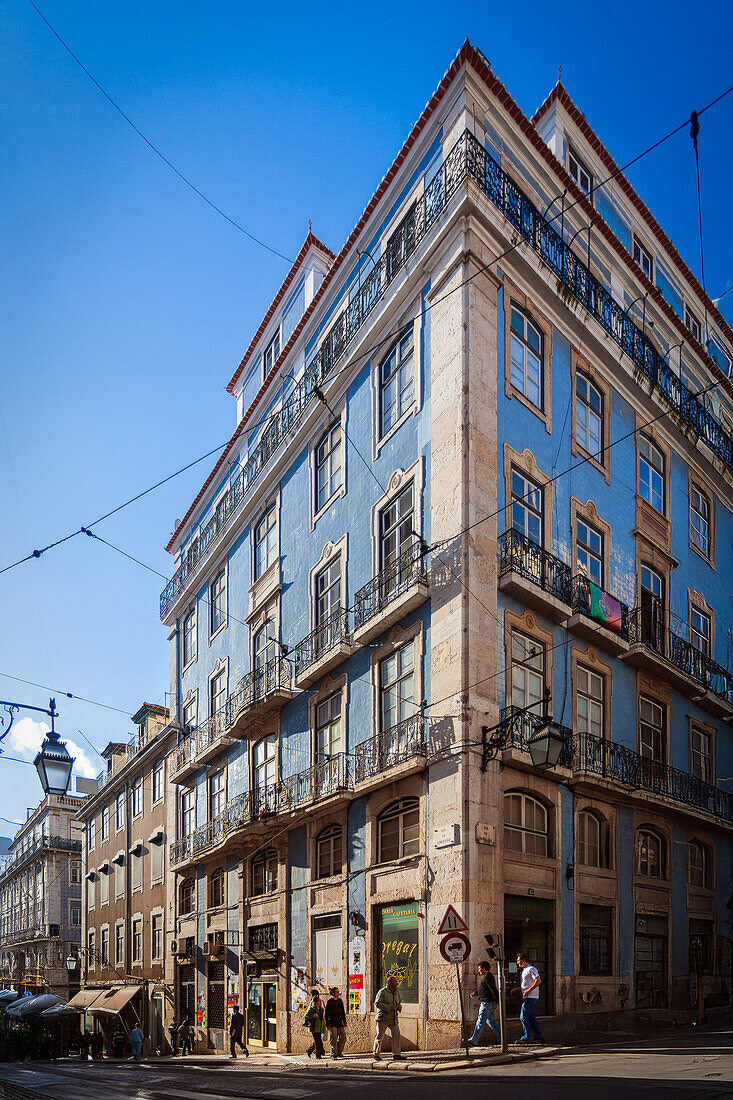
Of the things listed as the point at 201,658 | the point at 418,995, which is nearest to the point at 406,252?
the point at 418,995

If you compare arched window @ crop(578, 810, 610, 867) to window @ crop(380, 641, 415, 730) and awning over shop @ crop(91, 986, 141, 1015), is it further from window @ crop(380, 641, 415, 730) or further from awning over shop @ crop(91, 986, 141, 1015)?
awning over shop @ crop(91, 986, 141, 1015)

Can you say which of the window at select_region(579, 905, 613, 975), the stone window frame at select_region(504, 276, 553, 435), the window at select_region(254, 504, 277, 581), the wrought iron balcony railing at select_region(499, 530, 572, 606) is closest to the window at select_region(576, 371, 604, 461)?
the stone window frame at select_region(504, 276, 553, 435)

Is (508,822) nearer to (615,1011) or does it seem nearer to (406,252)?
(615,1011)

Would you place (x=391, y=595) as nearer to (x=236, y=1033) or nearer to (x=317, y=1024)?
(x=317, y=1024)

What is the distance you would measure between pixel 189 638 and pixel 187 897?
9422 mm

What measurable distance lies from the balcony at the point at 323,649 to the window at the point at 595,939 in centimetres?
739

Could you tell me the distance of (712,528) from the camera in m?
28.2

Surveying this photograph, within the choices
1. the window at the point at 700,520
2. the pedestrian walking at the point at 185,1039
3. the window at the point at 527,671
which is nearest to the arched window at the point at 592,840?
the window at the point at 527,671

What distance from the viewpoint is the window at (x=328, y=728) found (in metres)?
22.7

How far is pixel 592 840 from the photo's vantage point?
20234 millimetres

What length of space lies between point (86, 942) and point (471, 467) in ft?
128

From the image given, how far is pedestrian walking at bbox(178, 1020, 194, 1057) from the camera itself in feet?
98.5

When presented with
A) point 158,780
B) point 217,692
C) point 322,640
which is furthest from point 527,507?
point 158,780

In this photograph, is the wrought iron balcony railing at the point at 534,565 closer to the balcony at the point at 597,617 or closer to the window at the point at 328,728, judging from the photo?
the balcony at the point at 597,617
